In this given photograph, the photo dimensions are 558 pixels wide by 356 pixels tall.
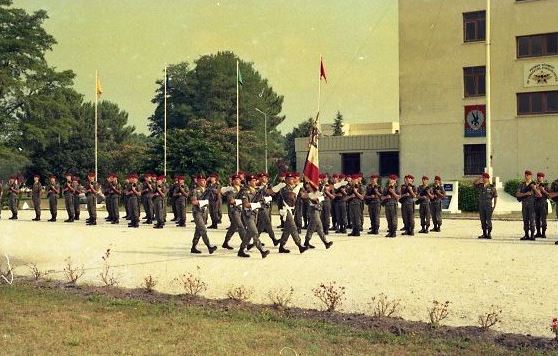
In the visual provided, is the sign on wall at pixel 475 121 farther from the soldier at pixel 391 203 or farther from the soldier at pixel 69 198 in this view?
the soldier at pixel 69 198

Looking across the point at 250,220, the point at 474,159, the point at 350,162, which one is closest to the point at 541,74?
the point at 474,159

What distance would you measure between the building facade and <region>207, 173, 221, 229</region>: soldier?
22.0 metres

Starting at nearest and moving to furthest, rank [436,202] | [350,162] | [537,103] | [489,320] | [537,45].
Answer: [489,320] → [436,202] → [537,45] → [537,103] → [350,162]

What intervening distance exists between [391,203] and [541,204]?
408cm

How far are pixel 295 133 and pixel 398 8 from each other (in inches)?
1795

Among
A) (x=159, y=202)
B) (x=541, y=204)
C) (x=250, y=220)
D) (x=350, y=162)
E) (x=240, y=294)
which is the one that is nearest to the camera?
(x=240, y=294)

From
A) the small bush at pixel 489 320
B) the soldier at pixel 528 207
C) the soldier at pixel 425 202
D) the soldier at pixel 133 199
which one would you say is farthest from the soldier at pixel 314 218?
the soldier at pixel 133 199

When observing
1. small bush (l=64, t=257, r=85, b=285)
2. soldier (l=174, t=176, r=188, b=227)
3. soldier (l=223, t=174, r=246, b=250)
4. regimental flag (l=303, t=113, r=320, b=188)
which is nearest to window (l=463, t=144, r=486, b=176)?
soldier (l=174, t=176, r=188, b=227)

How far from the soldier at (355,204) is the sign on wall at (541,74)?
72.8 feet

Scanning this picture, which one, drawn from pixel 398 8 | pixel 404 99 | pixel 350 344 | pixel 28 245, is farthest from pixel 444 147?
pixel 350 344

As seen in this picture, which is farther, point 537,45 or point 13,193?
point 537,45

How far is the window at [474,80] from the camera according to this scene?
4109 centimetres

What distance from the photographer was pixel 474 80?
41.3 meters

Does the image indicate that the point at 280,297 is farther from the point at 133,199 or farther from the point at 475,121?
the point at 475,121
